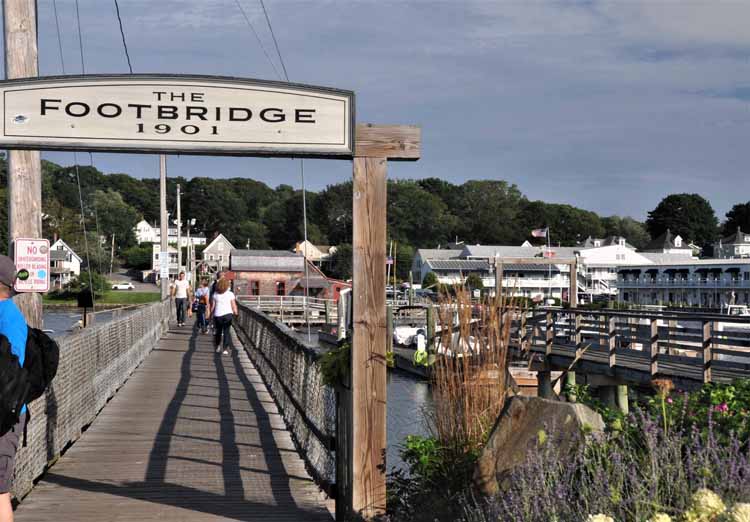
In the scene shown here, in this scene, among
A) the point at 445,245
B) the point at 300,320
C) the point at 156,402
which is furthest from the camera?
the point at 445,245

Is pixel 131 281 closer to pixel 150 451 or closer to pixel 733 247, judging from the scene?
pixel 733 247

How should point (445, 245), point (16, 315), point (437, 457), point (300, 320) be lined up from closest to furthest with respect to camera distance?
point (16, 315), point (437, 457), point (300, 320), point (445, 245)

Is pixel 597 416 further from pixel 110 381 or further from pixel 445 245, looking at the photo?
pixel 445 245

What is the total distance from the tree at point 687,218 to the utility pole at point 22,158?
592 ft

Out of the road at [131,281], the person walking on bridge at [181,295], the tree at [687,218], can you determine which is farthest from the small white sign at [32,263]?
the tree at [687,218]

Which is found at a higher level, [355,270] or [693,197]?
[693,197]

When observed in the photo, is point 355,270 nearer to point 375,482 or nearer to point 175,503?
point 375,482

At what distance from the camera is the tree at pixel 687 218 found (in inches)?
7239

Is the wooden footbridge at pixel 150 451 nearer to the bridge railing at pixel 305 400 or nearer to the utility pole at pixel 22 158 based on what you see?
the bridge railing at pixel 305 400

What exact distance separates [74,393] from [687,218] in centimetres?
18239

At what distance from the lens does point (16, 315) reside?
5898mm

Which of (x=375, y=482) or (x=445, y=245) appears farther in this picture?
(x=445, y=245)

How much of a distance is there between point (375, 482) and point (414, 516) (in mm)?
348

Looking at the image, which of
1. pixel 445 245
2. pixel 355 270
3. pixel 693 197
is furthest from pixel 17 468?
pixel 693 197
